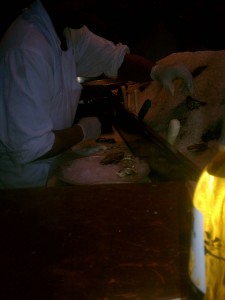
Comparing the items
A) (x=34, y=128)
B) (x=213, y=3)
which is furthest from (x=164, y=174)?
(x=213, y=3)

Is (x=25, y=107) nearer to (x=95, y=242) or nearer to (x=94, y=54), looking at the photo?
(x=95, y=242)

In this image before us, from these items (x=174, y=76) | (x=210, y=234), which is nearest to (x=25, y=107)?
(x=174, y=76)

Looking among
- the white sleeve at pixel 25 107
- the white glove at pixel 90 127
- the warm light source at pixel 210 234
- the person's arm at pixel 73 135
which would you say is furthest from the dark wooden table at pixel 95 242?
the white glove at pixel 90 127

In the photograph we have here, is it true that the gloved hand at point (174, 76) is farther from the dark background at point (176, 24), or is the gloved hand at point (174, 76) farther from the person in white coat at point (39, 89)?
the dark background at point (176, 24)

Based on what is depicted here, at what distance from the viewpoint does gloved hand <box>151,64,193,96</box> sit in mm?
2322

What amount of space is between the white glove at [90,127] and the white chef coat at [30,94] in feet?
0.54

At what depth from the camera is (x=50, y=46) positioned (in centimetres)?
211

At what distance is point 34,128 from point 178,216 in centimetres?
114

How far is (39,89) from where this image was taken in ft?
6.32

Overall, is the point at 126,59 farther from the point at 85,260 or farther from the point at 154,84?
the point at 85,260

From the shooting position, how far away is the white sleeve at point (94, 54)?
2.88 m

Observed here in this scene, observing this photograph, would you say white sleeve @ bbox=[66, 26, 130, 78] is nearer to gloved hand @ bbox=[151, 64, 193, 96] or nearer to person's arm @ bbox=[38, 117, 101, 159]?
gloved hand @ bbox=[151, 64, 193, 96]

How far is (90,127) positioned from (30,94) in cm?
65

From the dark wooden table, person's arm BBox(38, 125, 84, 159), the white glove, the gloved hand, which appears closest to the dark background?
the gloved hand
